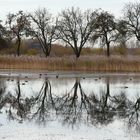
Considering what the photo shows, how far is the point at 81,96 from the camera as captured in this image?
18859 millimetres

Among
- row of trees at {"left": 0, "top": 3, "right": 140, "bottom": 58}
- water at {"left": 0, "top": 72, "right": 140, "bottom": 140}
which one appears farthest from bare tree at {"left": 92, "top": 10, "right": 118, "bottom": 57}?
water at {"left": 0, "top": 72, "right": 140, "bottom": 140}

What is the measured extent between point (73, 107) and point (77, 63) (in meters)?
26.1

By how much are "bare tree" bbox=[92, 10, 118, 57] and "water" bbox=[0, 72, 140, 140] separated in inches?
1314

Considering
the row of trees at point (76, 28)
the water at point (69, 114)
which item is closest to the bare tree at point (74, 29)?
the row of trees at point (76, 28)

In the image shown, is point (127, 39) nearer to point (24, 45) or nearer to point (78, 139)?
point (24, 45)

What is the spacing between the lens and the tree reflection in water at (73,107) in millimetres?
12867

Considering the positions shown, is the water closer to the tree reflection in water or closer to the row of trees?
the tree reflection in water

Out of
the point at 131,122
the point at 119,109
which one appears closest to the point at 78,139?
the point at 131,122

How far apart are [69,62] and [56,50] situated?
133 ft

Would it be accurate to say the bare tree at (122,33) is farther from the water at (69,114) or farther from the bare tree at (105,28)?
the water at (69,114)

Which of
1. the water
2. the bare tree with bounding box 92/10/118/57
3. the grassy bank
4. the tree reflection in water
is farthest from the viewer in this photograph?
the bare tree with bounding box 92/10/118/57

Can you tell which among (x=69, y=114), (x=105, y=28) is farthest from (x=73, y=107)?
(x=105, y=28)

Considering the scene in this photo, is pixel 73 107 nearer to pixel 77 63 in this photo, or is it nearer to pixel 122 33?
pixel 77 63

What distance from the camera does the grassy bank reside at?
39.5 metres
